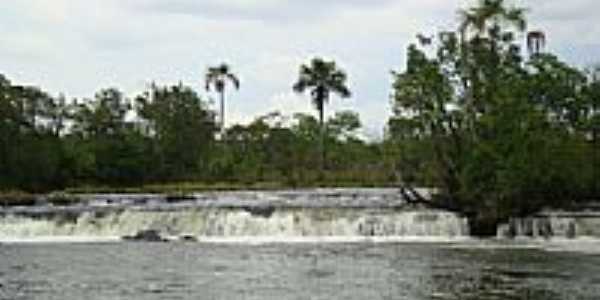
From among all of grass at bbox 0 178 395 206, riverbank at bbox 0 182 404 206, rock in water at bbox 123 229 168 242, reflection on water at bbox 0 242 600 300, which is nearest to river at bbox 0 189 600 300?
reflection on water at bbox 0 242 600 300

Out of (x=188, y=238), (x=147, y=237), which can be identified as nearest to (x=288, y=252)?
(x=188, y=238)

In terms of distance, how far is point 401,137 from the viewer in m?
50.1

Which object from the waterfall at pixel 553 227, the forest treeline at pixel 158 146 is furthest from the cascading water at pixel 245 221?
the forest treeline at pixel 158 146

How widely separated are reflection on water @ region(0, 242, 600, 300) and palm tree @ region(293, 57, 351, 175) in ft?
217

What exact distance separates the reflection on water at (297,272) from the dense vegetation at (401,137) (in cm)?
→ 617

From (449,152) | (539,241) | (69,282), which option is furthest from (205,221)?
(69,282)

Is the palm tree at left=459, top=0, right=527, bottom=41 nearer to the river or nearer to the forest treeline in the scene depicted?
the river

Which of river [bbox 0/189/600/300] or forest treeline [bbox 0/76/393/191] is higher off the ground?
forest treeline [bbox 0/76/393/191]

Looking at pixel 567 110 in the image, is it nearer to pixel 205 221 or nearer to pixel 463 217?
pixel 463 217

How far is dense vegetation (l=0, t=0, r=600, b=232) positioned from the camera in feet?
163

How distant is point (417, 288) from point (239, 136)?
83905 mm

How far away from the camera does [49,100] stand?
104625 millimetres

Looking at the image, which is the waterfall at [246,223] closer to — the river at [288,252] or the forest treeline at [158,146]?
the river at [288,252]

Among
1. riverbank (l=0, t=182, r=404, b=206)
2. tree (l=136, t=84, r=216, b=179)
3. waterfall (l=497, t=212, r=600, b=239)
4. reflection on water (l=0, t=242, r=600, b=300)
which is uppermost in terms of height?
tree (l=136, t=84, r=216, b=179)
